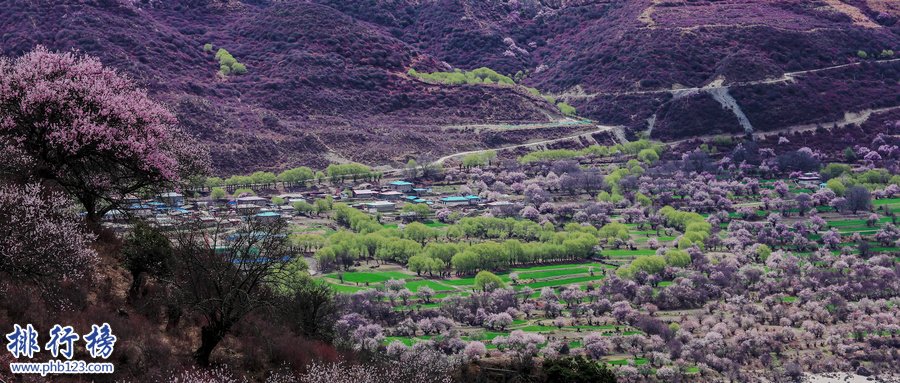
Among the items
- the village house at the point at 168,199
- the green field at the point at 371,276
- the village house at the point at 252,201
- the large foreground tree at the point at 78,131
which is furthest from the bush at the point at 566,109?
the large foreground tree at the point at 78,131

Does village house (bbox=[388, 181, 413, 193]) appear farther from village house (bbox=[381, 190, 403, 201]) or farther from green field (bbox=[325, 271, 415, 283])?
green field (bbox=[325, 271, 415, 283])

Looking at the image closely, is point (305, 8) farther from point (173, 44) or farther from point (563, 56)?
point (563, 56)

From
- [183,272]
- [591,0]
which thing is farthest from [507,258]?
[591,0]

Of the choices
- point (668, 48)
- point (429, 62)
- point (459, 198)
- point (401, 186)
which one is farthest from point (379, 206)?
point (668, 48)

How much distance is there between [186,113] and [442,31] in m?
69.2

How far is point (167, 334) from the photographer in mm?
21938

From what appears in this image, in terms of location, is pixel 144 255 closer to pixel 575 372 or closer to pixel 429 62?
pixel 575 372

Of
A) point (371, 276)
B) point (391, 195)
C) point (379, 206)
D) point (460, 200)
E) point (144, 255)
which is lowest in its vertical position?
point (371, 276)

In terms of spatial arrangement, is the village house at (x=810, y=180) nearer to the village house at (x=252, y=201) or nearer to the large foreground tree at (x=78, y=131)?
the village house at (x=252, y=201)

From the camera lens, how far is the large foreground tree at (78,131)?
2258cm

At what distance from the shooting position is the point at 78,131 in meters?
22.7

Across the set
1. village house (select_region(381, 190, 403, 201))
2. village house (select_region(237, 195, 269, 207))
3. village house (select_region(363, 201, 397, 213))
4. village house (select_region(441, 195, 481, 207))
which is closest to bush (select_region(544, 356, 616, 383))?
village house (select_region(363, 201, 397, 213))

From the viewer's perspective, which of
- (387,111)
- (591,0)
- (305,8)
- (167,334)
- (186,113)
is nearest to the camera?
(167,334)

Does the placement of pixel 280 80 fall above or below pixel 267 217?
above
